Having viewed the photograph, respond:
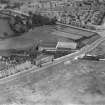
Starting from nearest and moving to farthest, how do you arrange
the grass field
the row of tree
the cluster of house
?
the grass field, the row of tree, the cluster of house

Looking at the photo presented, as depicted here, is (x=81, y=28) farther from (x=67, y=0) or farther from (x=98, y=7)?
(x=67, y=0)

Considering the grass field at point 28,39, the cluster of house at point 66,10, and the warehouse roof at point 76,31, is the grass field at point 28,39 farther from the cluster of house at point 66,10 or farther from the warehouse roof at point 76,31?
the cluster of house at point 66,10

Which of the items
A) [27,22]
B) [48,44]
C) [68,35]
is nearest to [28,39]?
[48,44]

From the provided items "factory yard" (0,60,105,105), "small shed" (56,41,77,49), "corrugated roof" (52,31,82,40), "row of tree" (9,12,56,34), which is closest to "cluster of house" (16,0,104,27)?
"row of tree" (9,12,56,34)

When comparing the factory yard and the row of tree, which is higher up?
the row of tree

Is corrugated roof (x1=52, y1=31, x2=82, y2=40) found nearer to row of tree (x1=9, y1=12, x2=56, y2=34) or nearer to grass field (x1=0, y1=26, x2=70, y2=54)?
grass field (x1=0, y1=26, x2=70, y2=54)

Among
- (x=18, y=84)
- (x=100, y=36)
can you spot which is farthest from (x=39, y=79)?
(x=100, y=36)

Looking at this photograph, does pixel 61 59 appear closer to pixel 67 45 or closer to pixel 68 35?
pixel 67 45

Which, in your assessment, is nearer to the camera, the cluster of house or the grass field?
the grass field

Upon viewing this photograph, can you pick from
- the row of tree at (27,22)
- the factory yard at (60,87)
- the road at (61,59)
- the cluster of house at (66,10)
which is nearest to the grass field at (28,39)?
the row of tree at (27,22)
